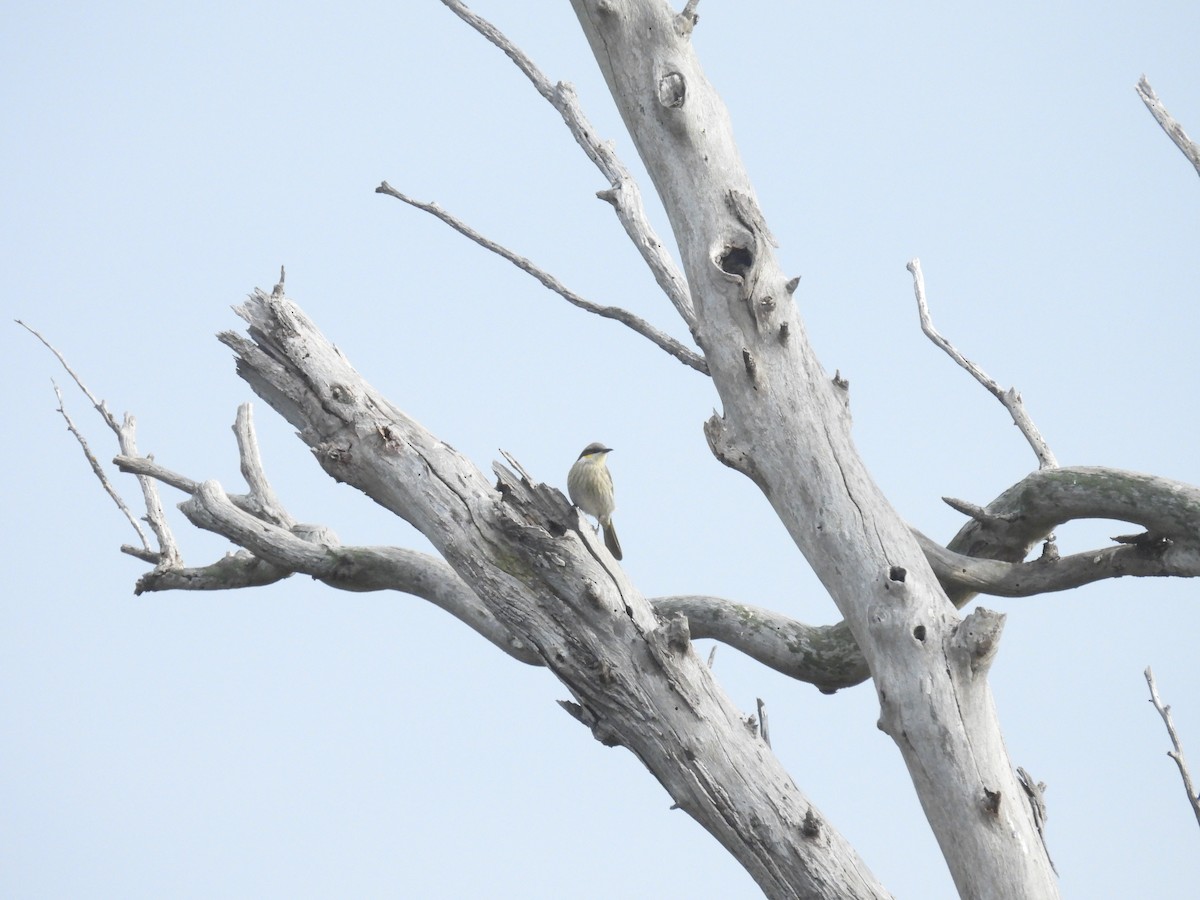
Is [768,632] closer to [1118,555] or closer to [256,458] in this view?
[1118,555]

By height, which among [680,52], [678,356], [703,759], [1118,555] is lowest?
[703,759]

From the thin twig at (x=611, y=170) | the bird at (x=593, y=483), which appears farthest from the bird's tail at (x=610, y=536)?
the thin twig at (x=611, y=170)

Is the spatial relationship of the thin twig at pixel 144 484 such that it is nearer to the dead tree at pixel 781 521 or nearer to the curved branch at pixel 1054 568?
the dead tree at pixel 781 521

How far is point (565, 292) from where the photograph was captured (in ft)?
17.4

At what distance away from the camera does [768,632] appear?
4.96 metres

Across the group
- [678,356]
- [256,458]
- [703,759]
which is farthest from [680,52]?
[256,458]

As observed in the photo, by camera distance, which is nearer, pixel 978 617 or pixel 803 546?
pixel 978 617

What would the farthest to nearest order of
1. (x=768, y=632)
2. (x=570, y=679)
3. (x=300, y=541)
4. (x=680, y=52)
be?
(x=300, y=541) < (x=768, y=632) < (x=680, y=52) < (x=570, y=679)

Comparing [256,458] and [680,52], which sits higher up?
[680,52]

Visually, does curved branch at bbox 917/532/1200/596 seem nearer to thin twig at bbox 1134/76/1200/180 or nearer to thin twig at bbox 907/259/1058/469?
thin twig at bbox 907/259/1058/469

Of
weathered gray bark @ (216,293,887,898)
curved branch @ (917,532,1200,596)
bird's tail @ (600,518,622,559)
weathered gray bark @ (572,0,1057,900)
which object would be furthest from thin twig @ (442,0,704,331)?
bird's tail @ (600,518,622,559)

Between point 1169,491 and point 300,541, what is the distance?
150 inches

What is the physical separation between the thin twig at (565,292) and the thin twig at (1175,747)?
2076 millimetres

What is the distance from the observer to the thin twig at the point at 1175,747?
394 cm
